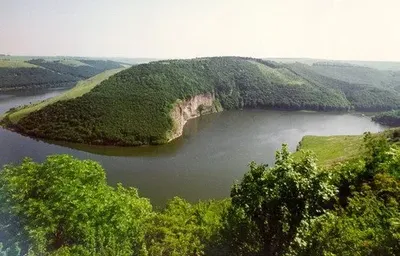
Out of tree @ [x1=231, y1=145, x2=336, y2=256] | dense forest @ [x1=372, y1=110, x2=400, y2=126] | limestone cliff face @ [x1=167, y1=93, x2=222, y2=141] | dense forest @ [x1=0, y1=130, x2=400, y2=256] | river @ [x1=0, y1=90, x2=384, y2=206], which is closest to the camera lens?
dense forest @ [x1=0, y1=130, x2=400, y2=256]

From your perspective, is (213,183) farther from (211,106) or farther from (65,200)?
→ (211,106)

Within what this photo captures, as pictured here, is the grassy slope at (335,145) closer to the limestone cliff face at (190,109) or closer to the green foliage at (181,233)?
the limestone cliff face at (190,109)

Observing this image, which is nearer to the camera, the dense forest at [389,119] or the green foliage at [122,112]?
the green foliage at [122,112]

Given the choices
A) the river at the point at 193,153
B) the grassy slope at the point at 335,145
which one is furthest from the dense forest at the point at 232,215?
the grassy slope at the point at 335,145

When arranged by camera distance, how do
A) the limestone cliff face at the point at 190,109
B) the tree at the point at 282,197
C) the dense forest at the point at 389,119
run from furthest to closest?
the dense forest at the point at 389,119, the limestone cliff face at the point at 190,109, the tree at the point at 282,197

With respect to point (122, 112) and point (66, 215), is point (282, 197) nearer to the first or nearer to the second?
point (66, 215)

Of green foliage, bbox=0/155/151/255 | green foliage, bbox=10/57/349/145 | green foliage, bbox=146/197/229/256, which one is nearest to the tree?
green foliage, bbox=146/197/229/256

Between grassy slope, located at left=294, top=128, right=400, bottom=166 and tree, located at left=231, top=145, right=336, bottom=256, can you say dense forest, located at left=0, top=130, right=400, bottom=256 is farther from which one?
grassy slope, located at left=294, top=128, right=400, bottom=166
